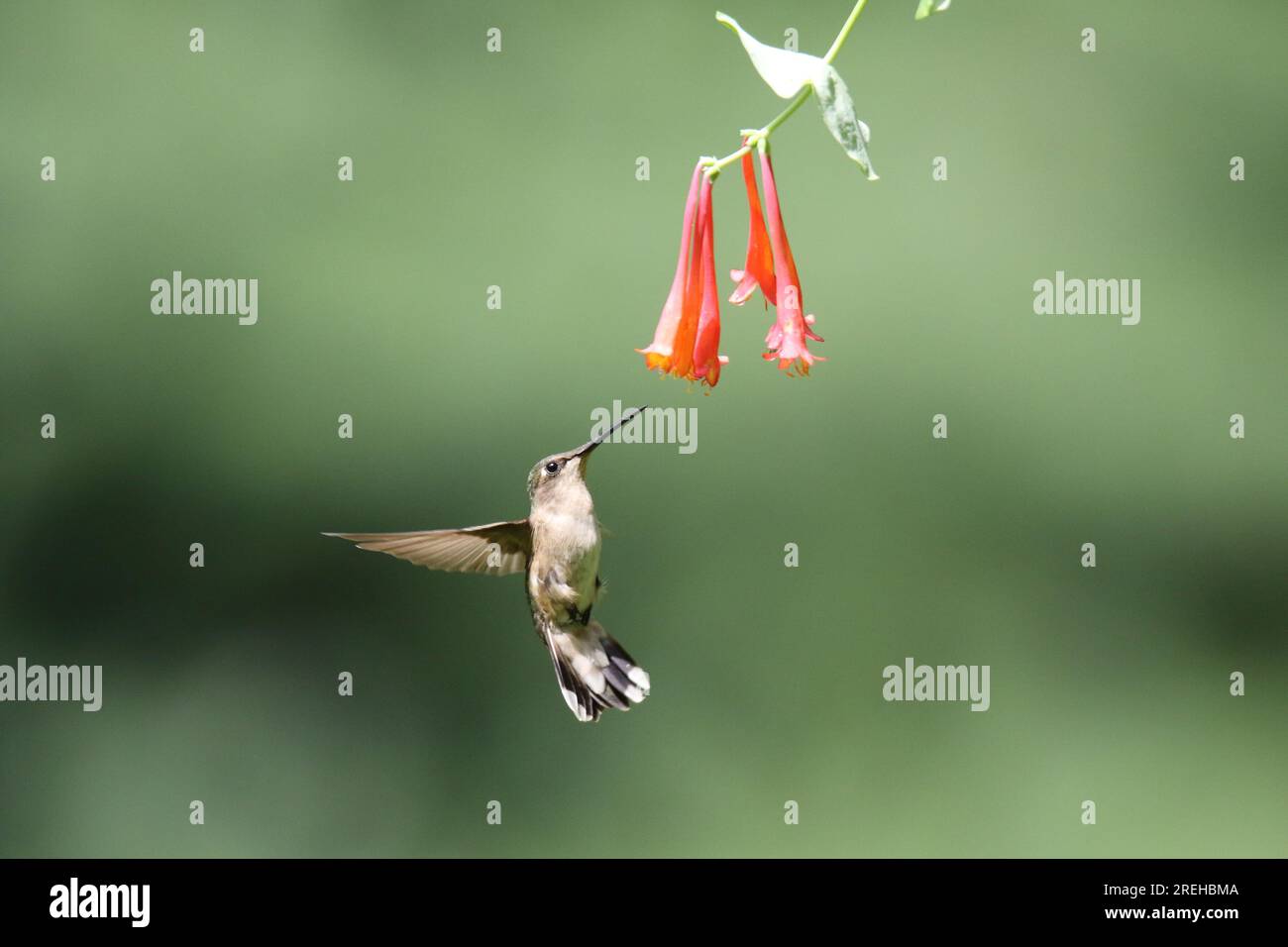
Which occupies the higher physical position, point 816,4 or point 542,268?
point 816,4

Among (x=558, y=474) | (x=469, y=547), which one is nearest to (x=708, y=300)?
(x=558, y=474)

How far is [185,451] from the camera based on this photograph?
474 centimetres

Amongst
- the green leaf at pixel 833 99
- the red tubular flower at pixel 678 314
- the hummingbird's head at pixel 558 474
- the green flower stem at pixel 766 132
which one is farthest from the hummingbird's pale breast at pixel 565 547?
the green leaf at pixel 833 99

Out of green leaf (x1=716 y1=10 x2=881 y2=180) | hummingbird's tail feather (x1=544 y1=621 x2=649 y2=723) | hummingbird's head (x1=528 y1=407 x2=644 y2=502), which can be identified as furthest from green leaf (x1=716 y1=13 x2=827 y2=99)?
hummingbird's tail feather (x1=544 y1=621 x2=649 y2=723)

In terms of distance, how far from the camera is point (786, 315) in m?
1.54

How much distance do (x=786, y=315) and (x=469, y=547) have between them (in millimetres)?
744

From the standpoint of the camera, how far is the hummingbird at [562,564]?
2.03m

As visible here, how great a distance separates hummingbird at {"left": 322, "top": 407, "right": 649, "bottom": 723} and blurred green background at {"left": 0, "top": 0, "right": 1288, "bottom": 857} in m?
2.18

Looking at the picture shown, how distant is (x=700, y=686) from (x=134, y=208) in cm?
246

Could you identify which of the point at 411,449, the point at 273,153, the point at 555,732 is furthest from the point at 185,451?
the point at 555,732

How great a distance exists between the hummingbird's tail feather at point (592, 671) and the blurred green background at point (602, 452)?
2181 mm

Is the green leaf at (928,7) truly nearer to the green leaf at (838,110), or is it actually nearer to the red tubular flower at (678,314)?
the green leaf at (838,110)

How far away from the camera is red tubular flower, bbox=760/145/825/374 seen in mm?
1503

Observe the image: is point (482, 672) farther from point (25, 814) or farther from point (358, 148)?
point (358, 148)
